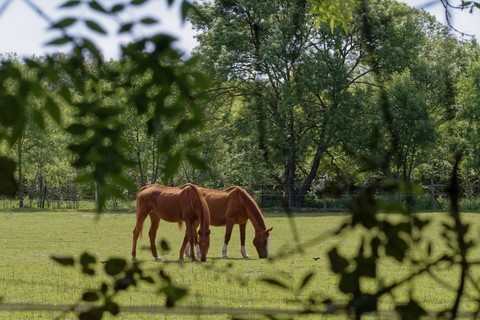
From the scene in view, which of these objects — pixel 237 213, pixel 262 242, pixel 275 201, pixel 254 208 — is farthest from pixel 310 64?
pixel 262 242

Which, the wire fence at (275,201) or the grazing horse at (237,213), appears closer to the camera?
the grazing horse at (237,213)

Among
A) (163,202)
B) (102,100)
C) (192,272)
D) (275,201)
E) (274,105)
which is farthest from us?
(275,201)

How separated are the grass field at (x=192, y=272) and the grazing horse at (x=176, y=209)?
19.3 inches

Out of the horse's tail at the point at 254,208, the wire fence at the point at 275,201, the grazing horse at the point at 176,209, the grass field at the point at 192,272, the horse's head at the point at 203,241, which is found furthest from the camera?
the wire fence at the point at 275,201

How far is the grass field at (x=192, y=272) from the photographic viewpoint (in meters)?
2.15

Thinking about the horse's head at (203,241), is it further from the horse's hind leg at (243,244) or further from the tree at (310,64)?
the tree at (310,64)

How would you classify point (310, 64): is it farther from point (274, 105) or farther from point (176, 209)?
point (176, 209)

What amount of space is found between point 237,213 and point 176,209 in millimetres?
1177

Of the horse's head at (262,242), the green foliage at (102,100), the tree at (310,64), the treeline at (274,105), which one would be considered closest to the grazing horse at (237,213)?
the horse's head at (262,242)

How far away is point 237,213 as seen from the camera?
54.5ft

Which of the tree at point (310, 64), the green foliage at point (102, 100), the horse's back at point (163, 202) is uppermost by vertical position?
the tree at point (310, 64)

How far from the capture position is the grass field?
215 cm

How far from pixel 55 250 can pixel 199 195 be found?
181 inches

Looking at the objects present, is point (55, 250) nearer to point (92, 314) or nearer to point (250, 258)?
point (250, 258)
